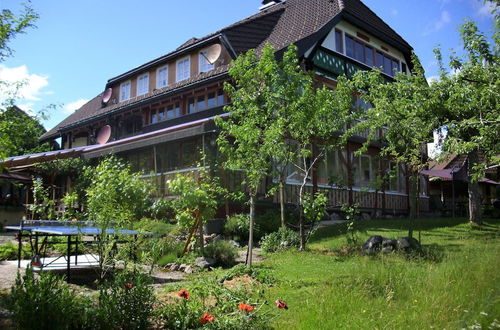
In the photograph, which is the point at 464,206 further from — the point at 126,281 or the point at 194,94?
the point at 126,281

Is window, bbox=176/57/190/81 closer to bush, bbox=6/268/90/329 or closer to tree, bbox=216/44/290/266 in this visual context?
tree, bbox=216/44/290/266

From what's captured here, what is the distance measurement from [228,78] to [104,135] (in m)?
9.83

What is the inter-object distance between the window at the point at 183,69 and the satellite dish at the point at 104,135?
216 inches

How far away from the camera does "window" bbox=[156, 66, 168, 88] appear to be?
22744 millimetres

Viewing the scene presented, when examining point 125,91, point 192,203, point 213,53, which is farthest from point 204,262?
point 125,91

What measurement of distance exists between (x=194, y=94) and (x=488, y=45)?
13.5 metres

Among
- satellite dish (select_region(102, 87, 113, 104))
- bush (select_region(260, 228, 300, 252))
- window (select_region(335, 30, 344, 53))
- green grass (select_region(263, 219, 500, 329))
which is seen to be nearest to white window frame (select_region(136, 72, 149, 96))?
satellite dish (select_region(102, 87, 113, 104))

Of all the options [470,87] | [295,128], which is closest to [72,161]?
[295,128]

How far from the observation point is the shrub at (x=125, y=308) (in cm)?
406

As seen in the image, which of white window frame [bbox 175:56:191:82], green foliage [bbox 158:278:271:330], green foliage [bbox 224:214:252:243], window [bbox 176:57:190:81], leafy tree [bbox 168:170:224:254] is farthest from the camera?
window [bbox 176:57:190:81]

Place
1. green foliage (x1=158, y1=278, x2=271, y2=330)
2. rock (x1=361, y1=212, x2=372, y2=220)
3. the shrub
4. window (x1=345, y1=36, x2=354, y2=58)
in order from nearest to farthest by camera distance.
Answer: the shrub
green foliage (x1=158, y1=278, x2=271, y2=330)
rock (x1=361, y1=212, x2=372, y2=220)
window (x1=345, y1=36, x2=354, y2=58)

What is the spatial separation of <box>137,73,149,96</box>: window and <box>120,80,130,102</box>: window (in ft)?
3.55

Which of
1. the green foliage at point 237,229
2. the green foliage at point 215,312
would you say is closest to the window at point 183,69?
the green foliage at point 237,229

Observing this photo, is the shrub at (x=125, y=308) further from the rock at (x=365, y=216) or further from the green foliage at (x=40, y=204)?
the rock at (x=365, y=216)
